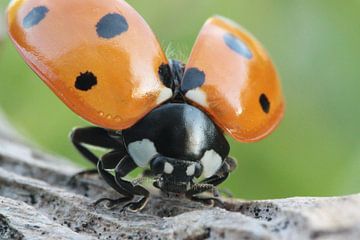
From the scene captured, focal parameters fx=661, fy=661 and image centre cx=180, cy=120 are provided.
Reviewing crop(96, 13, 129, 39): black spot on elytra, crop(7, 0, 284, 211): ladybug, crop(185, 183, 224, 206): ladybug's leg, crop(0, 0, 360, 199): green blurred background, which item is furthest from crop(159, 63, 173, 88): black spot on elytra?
crop(0, 0, 360, 199): green blurred background

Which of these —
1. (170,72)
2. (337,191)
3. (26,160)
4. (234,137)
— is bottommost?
(337,191)

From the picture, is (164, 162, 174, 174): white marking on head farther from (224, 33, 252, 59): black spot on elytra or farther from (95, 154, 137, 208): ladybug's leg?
(224, 33, 252, 59): black spot on elytra

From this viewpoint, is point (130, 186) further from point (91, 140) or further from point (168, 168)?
point (91, 140)

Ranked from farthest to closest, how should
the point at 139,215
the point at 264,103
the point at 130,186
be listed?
the point at 264,103
the point at 130,186
the point at 139,215

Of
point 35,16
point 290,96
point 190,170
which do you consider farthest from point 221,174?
point 290,96

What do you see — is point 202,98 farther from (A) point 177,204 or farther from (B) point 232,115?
(A) point 177,204

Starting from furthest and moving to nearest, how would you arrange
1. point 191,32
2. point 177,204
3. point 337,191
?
point 191,32 → point 337,191 → point 177,204

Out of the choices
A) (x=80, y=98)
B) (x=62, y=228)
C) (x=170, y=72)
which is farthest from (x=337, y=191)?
(x=62, y=228)
